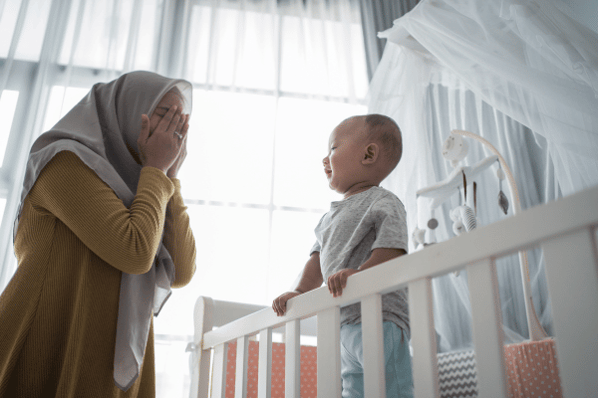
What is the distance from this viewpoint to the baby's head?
39.8 inches

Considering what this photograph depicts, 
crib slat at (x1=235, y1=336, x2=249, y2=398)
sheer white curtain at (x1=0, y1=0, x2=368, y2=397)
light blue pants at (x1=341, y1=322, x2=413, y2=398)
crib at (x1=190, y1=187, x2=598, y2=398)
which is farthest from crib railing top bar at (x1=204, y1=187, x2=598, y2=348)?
sheer white curtain at (x1=0, y1=0, x2=368, y2=397)

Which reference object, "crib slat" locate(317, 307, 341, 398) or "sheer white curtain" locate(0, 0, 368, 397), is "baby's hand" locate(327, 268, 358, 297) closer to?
"crib slat" locate(317, 307, 341, 398)

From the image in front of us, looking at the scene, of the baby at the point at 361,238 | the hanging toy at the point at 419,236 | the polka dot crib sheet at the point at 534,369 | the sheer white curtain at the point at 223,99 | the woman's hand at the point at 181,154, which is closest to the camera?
the baby at the point at 361,238

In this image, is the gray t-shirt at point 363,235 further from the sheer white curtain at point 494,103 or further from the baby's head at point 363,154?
the sheer white curtain at point 494,103

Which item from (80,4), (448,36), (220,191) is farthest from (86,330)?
(80,4)

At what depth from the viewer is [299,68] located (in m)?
2.46

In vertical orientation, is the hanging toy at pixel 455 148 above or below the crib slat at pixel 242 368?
above

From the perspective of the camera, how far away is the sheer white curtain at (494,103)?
4.01 feet

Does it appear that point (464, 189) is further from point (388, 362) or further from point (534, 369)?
point (388, 362)

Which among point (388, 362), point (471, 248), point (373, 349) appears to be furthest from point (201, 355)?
point (471, 248)

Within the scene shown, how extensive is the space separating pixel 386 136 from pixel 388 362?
1.57 ft

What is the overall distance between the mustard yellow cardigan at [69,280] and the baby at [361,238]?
0.28 meters

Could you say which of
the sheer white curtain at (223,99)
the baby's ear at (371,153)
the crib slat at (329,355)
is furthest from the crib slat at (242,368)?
the sheer white curtain at (223,99)

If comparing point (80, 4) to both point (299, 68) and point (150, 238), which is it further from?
point (150, 238)
